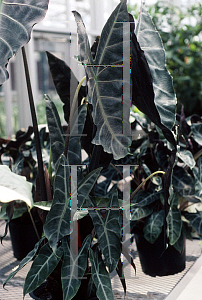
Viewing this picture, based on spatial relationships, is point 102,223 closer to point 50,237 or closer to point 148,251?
point 50,237

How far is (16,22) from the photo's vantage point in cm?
73

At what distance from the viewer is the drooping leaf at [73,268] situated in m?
0.82

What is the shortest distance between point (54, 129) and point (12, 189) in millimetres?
397

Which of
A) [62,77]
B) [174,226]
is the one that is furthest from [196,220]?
[62,77]

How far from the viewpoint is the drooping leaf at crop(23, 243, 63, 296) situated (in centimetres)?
82

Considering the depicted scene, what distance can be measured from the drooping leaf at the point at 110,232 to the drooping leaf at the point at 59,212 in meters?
0.07

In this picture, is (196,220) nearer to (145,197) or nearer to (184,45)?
(145,197)

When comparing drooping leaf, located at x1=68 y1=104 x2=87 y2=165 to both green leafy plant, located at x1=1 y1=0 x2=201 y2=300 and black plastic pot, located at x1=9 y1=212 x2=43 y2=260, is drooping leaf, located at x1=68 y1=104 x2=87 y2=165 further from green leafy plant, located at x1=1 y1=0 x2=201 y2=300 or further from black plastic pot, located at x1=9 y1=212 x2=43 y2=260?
black plastic pot, located at x1=9 y1=212 x2=43 y2=260

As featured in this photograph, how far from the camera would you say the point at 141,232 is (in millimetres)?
1221

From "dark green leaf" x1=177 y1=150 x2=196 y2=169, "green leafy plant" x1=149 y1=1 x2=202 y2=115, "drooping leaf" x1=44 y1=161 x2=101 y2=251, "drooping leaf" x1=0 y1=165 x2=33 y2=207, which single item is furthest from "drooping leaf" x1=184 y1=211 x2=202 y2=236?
"green leafy plant" x1=149 y1=1 x2=202 y2=115

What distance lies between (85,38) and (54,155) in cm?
38

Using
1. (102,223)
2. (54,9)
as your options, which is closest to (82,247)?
(102,223)

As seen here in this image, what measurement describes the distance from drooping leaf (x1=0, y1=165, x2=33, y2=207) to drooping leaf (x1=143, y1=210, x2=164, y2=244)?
0.63 meters

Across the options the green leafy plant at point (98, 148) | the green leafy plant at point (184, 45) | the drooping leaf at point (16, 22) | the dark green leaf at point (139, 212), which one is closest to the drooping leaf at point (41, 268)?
the green leafy plant at point (98, 148)
